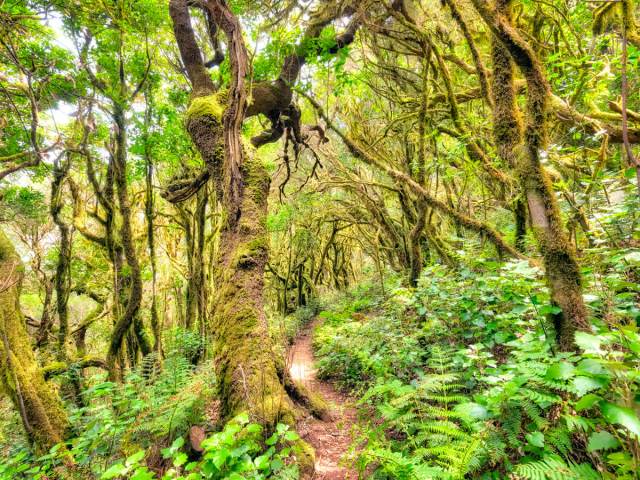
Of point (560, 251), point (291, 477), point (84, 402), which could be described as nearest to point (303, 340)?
point (84, 402)

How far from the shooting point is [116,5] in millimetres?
5602

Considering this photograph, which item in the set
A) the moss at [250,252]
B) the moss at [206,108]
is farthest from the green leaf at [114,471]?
the moss at [206,108]

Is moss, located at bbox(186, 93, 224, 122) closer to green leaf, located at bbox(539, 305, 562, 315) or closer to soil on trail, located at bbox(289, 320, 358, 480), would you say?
soil on trail, located at bbox(289, 320, 358, 480)

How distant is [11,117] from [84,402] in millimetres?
6979

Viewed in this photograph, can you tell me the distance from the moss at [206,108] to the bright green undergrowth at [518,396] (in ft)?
12.4

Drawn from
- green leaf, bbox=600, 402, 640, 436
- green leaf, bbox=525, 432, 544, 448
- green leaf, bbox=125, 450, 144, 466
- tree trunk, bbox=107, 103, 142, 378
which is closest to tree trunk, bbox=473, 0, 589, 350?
green leaf, bbox=525, 432, 544, 448

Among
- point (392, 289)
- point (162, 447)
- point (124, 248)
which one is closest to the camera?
point (162, 447)

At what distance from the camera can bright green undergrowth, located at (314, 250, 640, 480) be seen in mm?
1463

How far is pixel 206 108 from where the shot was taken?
4.20 meters

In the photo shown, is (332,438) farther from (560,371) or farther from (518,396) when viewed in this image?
(560,371)

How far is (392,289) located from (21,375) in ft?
20.6

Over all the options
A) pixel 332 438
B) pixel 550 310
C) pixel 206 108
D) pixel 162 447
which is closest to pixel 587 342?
pixel 550 310

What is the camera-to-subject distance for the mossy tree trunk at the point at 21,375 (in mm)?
4590

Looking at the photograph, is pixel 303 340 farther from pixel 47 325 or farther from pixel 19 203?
pixel 19 203
